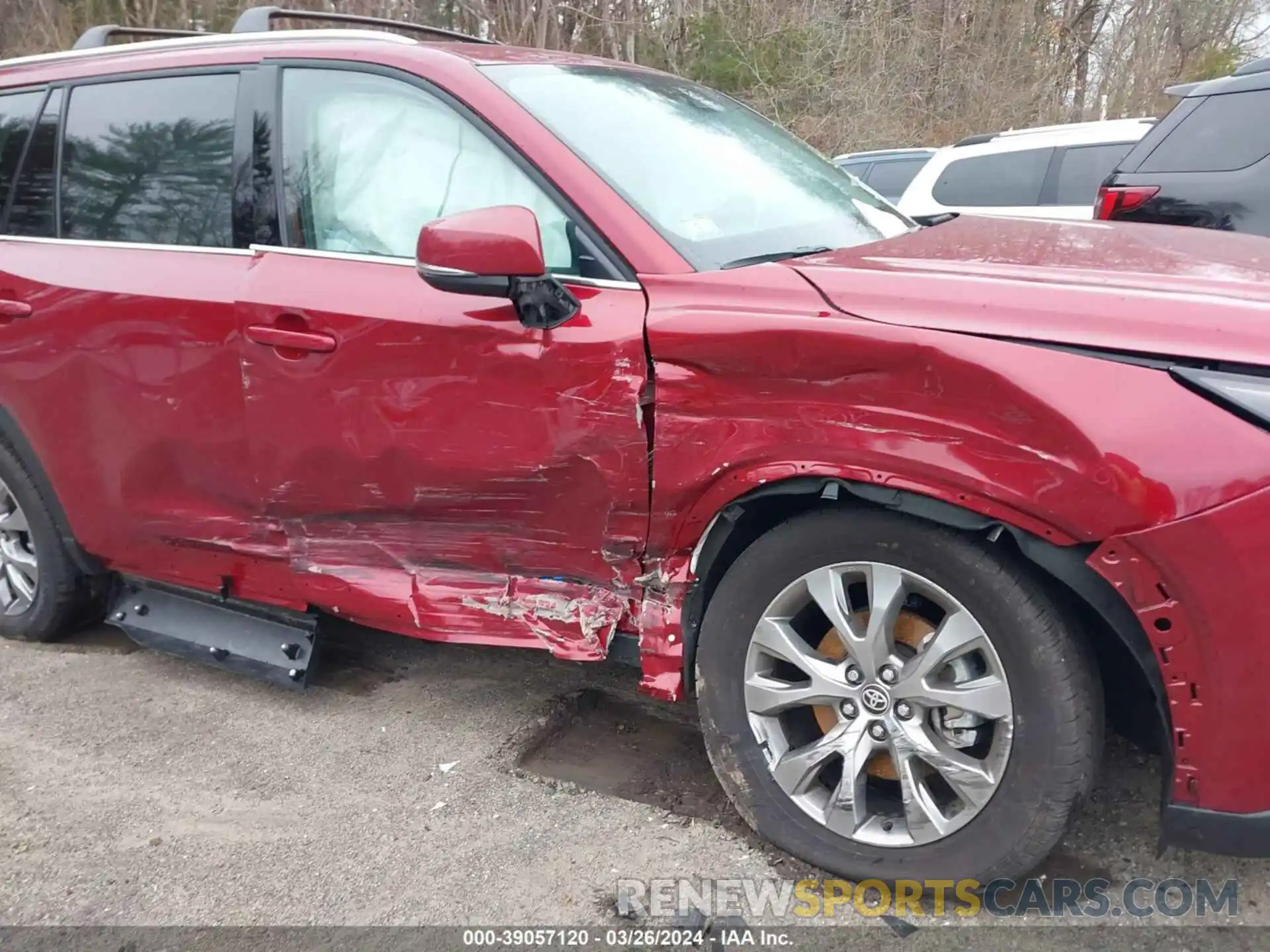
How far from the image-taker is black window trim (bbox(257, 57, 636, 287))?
2.39 m

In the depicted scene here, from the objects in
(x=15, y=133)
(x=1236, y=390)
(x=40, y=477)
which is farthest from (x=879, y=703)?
(x=15, y=133)

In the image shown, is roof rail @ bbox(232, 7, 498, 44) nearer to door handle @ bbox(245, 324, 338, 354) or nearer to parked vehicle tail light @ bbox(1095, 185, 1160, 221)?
door handle @ bbox(245, 324, 338, 354)

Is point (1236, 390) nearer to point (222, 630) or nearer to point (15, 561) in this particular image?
point (222, 630)

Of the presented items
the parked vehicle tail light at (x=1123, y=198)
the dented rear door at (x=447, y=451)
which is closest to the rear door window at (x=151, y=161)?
the dented rear door at (x=447, y=451)

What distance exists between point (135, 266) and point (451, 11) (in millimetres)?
17947

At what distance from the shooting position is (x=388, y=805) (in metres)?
2.69

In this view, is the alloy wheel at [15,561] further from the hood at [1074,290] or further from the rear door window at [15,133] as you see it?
the hood at [1074,290]

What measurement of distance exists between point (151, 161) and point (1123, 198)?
15.6ft

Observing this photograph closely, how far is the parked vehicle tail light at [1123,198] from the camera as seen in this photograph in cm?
534

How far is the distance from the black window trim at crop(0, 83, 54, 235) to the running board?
4.35 feet

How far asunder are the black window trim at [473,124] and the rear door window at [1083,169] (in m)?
6.43

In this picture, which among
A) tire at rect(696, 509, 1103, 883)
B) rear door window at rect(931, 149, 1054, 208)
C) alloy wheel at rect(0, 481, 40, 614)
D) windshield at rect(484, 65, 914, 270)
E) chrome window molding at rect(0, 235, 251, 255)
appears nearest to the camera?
tire at rect(696, 509, 1103, 883)

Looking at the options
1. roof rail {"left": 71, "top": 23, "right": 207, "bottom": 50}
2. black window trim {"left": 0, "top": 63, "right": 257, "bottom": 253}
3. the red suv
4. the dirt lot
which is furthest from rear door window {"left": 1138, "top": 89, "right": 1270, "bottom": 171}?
roof rail {"left": 71, "top": 23, "right": 207, "bottom": 50}

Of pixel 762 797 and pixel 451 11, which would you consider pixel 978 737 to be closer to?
pixel 762 797
